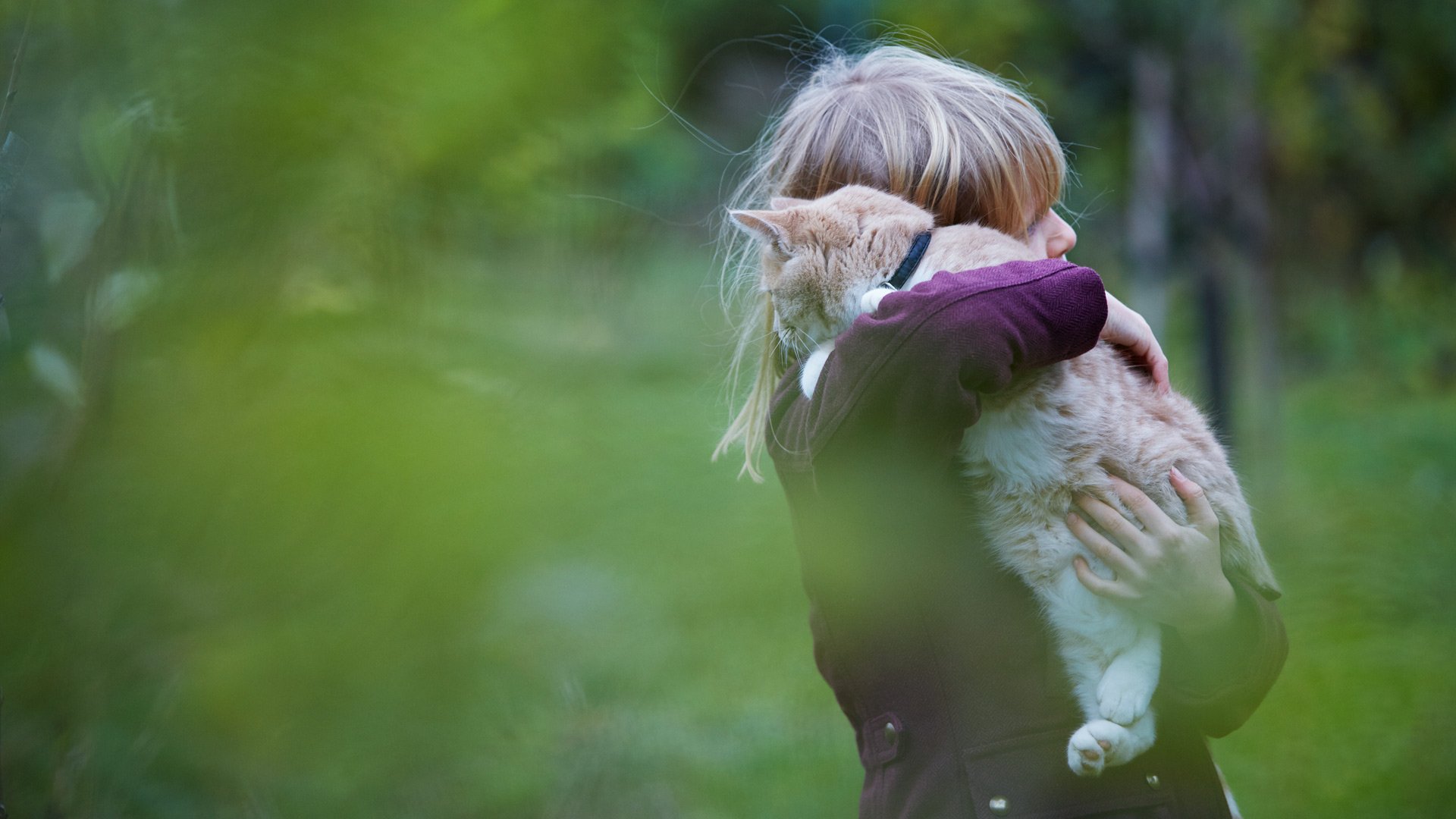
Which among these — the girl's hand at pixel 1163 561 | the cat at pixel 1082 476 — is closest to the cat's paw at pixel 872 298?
the cat at pixel 1082 476

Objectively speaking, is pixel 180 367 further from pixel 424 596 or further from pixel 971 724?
pixel 971 724

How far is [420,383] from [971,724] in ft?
3.11

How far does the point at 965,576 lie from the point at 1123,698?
256 millimetres

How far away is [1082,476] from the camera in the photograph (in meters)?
1.40

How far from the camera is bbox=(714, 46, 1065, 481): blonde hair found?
5.24 feet

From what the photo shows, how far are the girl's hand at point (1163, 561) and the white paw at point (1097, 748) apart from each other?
0.56 feet

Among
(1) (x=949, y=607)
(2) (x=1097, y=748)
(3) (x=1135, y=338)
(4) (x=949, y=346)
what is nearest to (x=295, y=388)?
(4) (x=949, y=346)

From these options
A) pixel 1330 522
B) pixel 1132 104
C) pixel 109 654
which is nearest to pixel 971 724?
pixel 109 654

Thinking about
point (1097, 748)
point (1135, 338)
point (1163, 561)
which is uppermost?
point (1135, 338)

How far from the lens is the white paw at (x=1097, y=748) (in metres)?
1.26

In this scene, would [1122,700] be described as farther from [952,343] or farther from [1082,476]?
[952,343]

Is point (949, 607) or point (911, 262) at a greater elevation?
point (911, 262)

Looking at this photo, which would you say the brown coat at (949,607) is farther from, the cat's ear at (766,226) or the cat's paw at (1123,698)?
the cat's ear at (766,226)

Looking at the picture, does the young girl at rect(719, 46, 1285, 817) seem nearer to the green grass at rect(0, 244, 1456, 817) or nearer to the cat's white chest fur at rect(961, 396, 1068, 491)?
the cat's white chest fur at rect(961, 396, 1068, 491)
